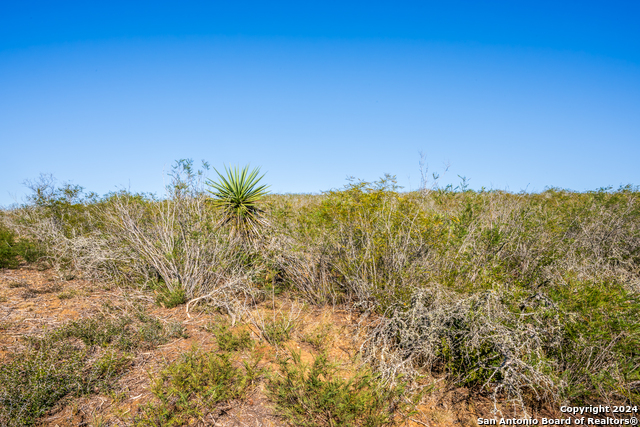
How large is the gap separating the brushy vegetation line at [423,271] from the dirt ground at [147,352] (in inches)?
11.4

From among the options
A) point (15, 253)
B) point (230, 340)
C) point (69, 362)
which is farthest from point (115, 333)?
point (15, 253)

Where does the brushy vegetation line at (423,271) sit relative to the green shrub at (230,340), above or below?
above

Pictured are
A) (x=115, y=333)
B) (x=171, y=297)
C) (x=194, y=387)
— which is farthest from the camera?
(x=171, y=297)

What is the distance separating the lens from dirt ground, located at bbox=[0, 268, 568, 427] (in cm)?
299

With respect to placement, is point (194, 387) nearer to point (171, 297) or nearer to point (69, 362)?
point (69, 362)

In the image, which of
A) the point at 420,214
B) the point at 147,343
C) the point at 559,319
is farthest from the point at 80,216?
the point at 559,319

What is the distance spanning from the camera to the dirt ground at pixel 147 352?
299 cm

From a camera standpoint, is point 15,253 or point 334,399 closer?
point 334,399

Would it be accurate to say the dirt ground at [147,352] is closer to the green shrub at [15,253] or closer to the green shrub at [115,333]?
the green shrub at [115,333]

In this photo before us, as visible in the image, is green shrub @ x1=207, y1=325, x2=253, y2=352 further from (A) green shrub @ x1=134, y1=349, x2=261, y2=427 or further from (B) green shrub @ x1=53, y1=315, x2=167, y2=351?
(B) green shrub @ x1=53, y1=315, x2=167, y2=351

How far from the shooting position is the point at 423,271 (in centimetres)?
435

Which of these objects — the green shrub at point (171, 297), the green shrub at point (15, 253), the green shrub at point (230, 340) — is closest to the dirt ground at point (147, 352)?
the green shrub at point (171, 297)

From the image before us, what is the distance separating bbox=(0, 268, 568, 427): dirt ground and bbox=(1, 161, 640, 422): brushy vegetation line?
29 cm

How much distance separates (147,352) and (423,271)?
13.8 ft
